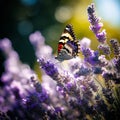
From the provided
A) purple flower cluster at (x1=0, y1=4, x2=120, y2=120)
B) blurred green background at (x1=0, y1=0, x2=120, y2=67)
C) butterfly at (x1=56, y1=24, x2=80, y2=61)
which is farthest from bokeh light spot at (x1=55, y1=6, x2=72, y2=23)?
purple flower cluster at (x1=0, y1=4, x2=120, y2=120)

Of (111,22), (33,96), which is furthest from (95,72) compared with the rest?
(111,22)

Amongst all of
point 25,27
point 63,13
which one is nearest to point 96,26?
point 63,13

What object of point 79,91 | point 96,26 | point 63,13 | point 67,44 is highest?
point 63,13

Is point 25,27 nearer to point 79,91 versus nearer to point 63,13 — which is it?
point 63,13

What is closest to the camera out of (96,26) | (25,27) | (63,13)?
(96,26)

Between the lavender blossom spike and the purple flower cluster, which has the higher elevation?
the lavender blossom spike

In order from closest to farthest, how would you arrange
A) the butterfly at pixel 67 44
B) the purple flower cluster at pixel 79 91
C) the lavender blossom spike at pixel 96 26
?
the purple flower cluster at pixel 79 91 → the lavender blossom spike at pixel 96 26 → the butterfly at pixel 67 44

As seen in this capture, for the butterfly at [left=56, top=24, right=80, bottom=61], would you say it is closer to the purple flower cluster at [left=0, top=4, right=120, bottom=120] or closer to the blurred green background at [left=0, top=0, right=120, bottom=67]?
the purple flower cluster at [left=0, top=4, right=120, bottom=120]

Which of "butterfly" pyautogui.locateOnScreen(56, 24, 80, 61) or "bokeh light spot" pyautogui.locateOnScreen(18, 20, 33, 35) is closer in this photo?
"butterfly" pyautogui.locateOnScreen(56, 24, 80, 61)

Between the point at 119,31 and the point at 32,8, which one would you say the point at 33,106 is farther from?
the point at 32,8

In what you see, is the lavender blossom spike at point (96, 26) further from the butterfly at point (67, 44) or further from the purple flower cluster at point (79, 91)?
the butterfly at point (67, 44)

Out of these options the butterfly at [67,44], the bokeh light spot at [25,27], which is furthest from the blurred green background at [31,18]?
the butterfly at [67,44]
